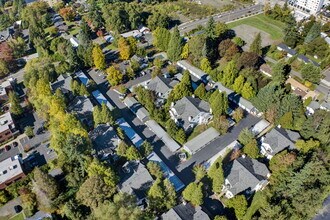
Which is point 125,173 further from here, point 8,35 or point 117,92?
point 8,35

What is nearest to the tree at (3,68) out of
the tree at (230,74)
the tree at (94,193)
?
the tree at (94,193)

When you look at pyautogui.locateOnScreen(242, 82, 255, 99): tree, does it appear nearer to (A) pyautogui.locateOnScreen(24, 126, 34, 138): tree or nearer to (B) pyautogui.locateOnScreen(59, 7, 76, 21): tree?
(A) pyautogui.locateOnScreen(24, 126, 34, 138): tree

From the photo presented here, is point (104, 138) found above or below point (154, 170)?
below

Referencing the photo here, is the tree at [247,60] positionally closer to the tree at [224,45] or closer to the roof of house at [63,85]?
the tree at [224,45]

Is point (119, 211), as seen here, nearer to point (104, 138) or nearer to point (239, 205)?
point (239, 205)

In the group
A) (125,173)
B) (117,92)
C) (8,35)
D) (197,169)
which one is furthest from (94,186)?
(8,35)

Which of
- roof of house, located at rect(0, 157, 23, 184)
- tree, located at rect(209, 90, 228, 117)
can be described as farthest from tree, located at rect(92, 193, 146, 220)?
tree, located at rect(209, 90, 228, 117)

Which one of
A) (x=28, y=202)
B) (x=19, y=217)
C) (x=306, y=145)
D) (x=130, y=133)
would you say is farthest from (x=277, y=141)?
(x=19, y=217)
